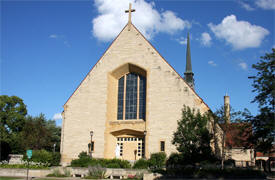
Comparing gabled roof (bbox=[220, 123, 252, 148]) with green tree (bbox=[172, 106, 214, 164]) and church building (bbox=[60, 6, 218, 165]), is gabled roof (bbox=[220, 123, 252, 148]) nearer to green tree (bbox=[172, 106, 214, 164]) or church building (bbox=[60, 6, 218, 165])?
green tree (bbox=[172, 106, 214, 164])

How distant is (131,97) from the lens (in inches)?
1328

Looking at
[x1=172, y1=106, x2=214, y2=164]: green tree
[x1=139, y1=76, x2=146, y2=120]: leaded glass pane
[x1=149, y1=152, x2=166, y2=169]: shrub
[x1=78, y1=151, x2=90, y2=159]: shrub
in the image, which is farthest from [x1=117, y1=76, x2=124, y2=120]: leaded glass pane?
[x1=172, y1=106, x2=214, y2=164]: green tree

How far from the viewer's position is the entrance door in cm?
3209

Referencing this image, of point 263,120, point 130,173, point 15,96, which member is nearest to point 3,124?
point 15,96

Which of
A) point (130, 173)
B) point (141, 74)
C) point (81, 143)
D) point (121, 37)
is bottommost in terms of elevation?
point (130, 173)

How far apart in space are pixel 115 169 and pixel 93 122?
9774 millimetres

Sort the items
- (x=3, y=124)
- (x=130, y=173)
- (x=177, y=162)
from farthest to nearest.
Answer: (x=3, y=124) → (x=177, y=162) → (x=130, y=173)

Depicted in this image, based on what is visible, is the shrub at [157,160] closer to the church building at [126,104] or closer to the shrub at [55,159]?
the church building at [126,104]

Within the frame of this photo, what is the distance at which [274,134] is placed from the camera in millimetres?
21938

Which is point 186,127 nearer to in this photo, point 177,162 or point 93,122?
point 177,162

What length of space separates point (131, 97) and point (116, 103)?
2041 mm

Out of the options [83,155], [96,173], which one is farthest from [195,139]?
[83,155]

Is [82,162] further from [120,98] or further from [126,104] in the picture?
[120,98]

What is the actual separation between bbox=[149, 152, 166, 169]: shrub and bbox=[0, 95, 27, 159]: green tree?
20120 mm
